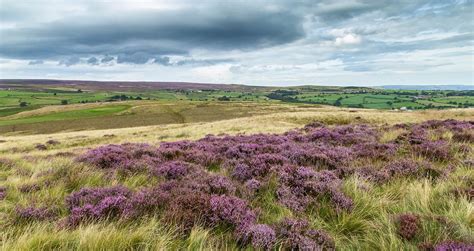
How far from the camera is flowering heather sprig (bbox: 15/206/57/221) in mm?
4551

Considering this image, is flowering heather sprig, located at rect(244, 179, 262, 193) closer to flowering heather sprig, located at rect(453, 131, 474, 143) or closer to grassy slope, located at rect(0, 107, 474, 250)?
grassy slope, located at rect(0, 107, 474, 250)

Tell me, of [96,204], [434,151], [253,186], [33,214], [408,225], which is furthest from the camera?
[434,151]

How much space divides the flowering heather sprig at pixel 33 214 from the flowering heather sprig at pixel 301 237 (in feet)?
11.8

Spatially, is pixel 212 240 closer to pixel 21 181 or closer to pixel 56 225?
pixel 56 225

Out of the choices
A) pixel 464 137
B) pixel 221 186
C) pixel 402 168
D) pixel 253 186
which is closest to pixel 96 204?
pixel 221 186

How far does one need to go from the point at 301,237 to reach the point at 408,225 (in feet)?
4.64

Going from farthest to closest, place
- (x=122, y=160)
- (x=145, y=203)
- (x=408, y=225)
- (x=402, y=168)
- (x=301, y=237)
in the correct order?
(x=122, y=160)
(x=402, y=168)
(x=145, y=203)
(x=408, y=225)
(x=301, y=237)

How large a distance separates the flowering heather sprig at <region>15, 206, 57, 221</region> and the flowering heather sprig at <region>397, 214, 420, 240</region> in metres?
5.05

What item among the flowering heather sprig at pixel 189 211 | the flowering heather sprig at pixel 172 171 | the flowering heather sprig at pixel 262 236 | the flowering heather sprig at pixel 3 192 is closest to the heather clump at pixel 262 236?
the flowering heather sprig at pixel 262 236

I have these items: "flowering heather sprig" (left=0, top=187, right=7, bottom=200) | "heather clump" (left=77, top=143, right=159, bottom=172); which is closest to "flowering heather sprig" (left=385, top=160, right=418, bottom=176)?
"heather clump" (left=77, top=143, right=159, bottom=172)

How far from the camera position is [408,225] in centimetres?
380

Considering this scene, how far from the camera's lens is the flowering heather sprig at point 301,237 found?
11.8 ft

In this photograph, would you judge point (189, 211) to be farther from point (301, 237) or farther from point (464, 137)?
point (464, 137)

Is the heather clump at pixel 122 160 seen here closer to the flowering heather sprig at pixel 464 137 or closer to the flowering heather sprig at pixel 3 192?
the flowering heather sprig at pixel 3 192
